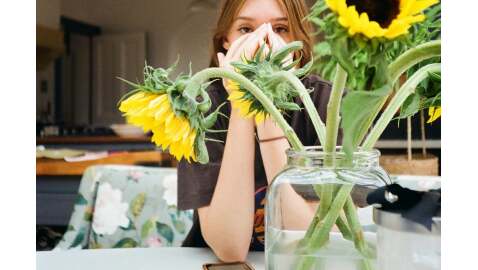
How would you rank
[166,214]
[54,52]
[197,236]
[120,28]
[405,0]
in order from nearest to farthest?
[405,0] < [197,236] < [166,214] < [54,52] < [120,28]

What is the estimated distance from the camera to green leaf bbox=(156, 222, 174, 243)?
3.40ft

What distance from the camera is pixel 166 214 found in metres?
1.04

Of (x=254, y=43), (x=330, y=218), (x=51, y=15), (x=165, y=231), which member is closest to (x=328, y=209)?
(x=330, y=218)

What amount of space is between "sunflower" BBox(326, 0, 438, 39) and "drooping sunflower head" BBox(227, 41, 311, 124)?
84 millimetres

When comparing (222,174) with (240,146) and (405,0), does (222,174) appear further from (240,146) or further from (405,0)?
(405,0)

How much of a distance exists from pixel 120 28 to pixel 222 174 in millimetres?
4196

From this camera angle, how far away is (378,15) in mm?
252

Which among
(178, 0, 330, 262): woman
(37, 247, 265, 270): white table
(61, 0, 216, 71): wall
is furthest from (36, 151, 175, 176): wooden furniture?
(61, 0, 216, 71): wall

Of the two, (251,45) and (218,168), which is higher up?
(251,45)

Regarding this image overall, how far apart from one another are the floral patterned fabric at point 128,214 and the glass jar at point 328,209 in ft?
2.32

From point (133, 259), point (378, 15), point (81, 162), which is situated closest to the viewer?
point (378, 15)

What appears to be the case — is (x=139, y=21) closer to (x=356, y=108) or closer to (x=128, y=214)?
(x=128, y=214)

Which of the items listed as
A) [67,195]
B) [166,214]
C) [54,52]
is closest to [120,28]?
[54,52]

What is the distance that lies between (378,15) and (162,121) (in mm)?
130
